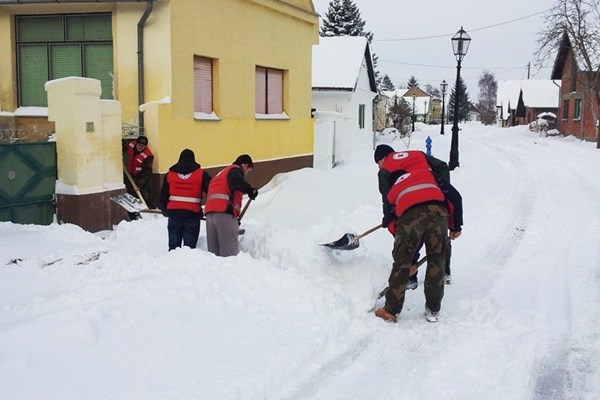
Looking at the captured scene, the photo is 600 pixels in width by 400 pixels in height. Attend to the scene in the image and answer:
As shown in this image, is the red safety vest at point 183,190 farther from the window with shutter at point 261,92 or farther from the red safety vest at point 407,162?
the window with shutter at point 261,92

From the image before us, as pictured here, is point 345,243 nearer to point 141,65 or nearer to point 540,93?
point 141,65

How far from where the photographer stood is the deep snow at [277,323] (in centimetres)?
442

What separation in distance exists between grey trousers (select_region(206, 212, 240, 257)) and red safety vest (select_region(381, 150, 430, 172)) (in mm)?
2052

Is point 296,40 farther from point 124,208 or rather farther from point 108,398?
point 108,398

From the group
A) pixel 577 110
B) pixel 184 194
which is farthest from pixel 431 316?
pixel 577 110

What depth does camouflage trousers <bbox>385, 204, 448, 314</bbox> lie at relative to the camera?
5.88 m

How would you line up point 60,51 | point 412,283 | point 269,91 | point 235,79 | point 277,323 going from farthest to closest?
point 269,91 → point 235,79 → point 60,51 → point 412,283 → point 277,323

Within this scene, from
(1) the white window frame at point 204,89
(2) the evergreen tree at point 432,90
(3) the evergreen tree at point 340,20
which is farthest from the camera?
(2) the evergreen tree at point 432,90

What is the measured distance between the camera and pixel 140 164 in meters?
11.1

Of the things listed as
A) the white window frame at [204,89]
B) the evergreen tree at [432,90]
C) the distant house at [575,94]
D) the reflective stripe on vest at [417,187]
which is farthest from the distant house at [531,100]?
the evergreen tree at [432,90]

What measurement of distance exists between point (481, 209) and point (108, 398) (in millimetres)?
9843

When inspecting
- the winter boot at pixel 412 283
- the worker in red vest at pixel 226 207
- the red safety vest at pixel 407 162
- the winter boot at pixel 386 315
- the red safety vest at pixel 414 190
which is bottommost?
the winter boot at pixel 386 315

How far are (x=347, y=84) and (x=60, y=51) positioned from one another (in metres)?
18.4

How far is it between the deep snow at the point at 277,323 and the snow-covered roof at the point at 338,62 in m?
21.2
